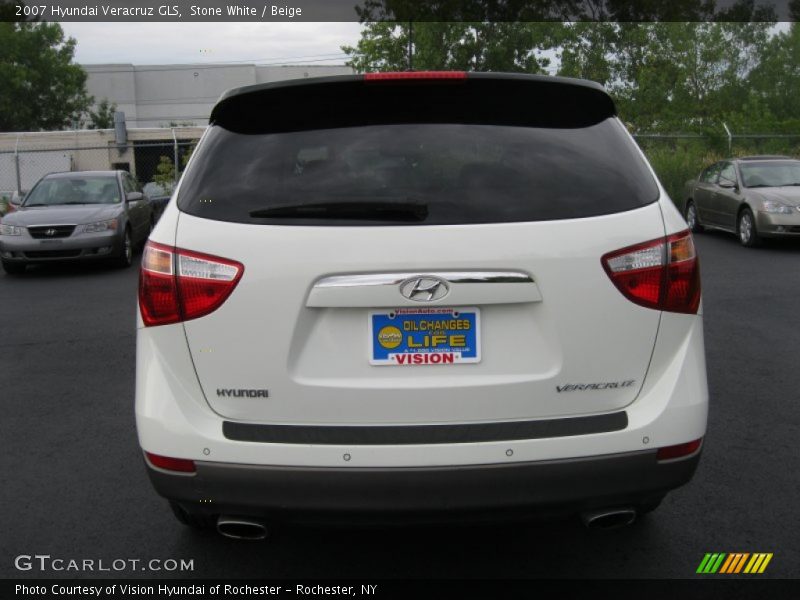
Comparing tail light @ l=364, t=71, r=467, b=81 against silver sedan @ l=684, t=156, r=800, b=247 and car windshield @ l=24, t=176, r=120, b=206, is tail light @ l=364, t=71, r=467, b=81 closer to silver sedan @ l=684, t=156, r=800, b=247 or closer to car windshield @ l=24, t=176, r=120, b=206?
car windshield @ l=24, t=176, r=120, b=206

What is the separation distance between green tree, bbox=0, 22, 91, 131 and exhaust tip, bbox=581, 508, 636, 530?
58409 millimetres

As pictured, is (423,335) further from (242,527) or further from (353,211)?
(242,527)

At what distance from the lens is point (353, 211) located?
113 inches

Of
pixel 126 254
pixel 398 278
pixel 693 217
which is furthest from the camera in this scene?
pixel 693 217

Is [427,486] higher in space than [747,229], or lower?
higher

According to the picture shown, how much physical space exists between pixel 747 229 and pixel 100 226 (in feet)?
34.9

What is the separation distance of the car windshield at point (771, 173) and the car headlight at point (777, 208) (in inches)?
Result: 44.4

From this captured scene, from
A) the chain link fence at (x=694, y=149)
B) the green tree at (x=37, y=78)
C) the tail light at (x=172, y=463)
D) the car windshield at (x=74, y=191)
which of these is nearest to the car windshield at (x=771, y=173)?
the chain link fence at (x=694, y=149)

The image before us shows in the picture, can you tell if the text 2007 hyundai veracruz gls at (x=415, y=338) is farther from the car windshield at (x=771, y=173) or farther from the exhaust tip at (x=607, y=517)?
the car windshield at (x=771, y=173)

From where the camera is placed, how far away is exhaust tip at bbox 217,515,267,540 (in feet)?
9.84

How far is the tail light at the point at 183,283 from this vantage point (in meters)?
2.87

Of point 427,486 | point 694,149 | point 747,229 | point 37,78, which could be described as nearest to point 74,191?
point 747,229

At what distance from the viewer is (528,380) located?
284 cm

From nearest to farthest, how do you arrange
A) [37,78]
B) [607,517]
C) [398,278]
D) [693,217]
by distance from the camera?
[398,278] < [607,517] < [693,217] < [37,78]
